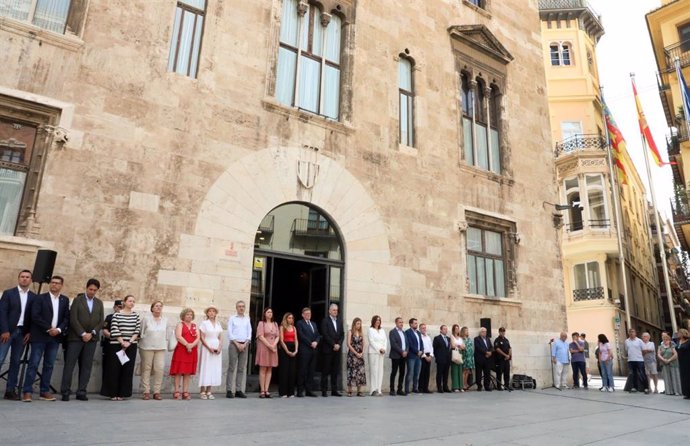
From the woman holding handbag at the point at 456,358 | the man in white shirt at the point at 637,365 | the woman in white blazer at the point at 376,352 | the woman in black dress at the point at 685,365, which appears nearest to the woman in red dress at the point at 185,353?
the woman in white blazer at the point at 376,352

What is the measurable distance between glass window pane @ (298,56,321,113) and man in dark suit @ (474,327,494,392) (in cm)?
743

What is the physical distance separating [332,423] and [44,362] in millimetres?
4591

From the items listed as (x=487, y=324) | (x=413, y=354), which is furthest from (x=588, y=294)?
(x=413, y=354)

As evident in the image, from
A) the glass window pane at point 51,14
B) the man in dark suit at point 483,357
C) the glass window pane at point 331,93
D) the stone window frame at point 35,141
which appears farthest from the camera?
the man in dark suit at point 483,357

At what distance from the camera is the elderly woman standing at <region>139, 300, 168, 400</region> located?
8477mm

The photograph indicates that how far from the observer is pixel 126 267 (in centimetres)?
905

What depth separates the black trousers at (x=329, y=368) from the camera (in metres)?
10.4

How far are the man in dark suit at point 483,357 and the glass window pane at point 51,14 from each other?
39.3 ft

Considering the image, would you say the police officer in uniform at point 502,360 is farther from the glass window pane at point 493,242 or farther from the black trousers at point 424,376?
the glass window pane at point 493,242

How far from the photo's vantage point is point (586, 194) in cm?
2903

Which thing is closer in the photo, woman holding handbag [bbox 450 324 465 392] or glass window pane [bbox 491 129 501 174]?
woman holding handbag [bbox 450 324 465 392]

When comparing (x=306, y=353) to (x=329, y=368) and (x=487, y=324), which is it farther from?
(x=487, y=324)

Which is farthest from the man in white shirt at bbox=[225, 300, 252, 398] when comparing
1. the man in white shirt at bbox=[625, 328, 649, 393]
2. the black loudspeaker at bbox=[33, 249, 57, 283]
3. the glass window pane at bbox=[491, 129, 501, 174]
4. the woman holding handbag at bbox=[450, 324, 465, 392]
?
the man in white shirt at bbox=[625, 328, 649, 393]

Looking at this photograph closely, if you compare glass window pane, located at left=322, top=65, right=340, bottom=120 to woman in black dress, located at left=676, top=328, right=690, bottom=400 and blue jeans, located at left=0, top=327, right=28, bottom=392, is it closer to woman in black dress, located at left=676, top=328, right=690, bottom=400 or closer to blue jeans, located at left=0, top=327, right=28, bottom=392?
blue jeans, located at left=0, top=327, right=28, bottom=392
